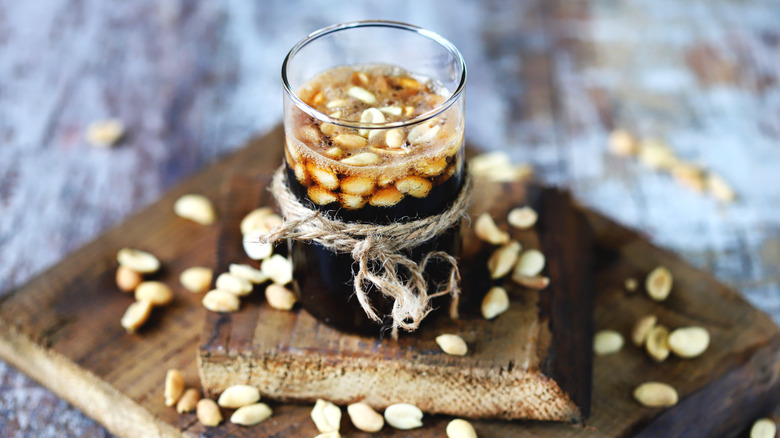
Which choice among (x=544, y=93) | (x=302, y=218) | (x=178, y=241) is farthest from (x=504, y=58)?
(x=302, y=218)

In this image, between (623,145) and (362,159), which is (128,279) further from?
(623,145)

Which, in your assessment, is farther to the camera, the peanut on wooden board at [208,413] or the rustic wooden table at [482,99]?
the rustic wooden table at [482,99]

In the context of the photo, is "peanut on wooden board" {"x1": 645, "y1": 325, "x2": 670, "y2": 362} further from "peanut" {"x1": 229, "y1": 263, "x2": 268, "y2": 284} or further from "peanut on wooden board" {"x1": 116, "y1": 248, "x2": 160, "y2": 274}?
"peanut on wooden board" {"x1": 116, "y1": 248, "x2": 160, "y2": 274}

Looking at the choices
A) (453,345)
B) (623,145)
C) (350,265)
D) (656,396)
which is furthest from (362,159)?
(623,145)

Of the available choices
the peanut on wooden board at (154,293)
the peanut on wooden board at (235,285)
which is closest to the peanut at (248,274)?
the peanut on wooden board at (235,285)

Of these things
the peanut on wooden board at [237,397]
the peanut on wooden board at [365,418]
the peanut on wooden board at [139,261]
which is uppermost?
the peanut on wooden board at [139,261]

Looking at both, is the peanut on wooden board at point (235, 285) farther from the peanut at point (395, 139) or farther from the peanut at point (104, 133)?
the peanut at point (104, 133)

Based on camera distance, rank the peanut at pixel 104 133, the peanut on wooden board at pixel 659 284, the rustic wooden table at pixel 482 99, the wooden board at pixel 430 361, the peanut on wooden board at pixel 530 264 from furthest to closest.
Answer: the peanut at pixel 104 133, the rustic wooden table at pixel 482 99, the peanut on wooden board at pixel 659 284, the peanut on wooden board at pixel 530 264, the wooden board at pixel 430 361
